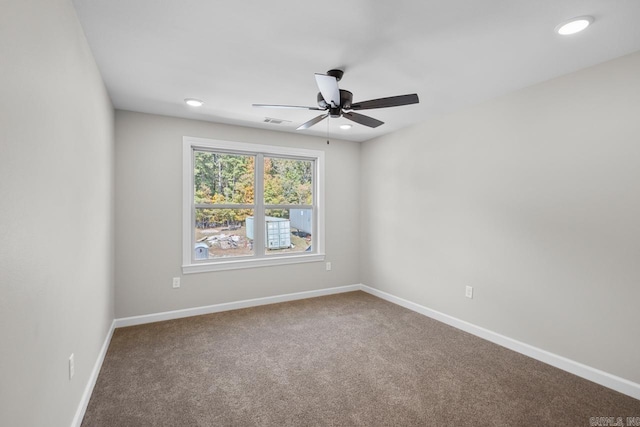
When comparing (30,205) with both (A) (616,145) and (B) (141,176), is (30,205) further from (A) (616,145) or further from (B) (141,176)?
(A) (616,145)

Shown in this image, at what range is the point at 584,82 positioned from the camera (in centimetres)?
252

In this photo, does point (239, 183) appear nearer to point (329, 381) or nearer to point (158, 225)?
point (158, 225)

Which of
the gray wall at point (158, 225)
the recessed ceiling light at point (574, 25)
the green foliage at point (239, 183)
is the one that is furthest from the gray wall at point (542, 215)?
the gray wall at point (158, 225)

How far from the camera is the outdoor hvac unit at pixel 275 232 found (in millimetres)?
4470

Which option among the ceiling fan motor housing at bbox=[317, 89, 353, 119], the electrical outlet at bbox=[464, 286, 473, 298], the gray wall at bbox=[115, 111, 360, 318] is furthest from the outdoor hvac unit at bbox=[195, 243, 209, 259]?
the electrical outlet at bbox=[464, 286, 473, 298]

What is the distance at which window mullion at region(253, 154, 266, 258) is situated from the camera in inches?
173

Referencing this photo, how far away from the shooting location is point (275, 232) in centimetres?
460

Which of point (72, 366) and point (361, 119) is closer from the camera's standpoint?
point (72, 366)

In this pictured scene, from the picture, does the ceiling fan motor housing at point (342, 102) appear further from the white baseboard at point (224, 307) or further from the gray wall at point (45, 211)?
the white baseboard at point (224, 307)

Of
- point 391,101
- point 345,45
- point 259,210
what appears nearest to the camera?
point 345,45

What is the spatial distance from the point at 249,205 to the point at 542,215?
10.9ft

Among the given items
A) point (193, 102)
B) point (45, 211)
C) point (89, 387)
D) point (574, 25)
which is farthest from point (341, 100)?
point (89, 387)

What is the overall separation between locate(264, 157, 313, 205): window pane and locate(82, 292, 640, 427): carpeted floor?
5.98 ft

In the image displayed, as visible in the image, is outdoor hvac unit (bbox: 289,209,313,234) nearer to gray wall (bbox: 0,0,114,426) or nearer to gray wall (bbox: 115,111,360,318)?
gray wall (bbox: 115,111,360,318)
